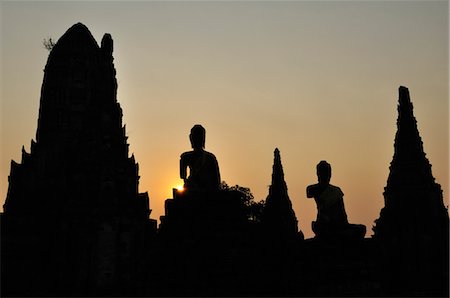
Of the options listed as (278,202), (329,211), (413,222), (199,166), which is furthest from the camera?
(278,202)

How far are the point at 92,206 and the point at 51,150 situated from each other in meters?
18.0

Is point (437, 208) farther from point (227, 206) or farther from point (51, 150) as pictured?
point (51, 150)

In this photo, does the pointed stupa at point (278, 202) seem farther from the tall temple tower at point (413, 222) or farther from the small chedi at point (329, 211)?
the small chedi at point (329, 211)

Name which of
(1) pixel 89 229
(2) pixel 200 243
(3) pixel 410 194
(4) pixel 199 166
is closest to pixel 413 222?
(3) pixel 410 194

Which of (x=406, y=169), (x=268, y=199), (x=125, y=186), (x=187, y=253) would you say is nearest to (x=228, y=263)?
(x=187, y=253)

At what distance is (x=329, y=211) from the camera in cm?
1531

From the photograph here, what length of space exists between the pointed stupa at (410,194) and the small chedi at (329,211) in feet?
3.31

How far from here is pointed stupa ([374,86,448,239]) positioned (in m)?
15.4

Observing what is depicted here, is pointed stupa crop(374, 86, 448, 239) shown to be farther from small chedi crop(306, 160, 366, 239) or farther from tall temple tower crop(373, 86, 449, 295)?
small chedi crop(306, 160, 366, 239)

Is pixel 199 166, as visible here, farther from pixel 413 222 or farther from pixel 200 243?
pixel 413 222

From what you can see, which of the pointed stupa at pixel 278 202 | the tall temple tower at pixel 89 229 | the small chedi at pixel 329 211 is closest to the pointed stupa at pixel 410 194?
the small chedi at pixel 329 211

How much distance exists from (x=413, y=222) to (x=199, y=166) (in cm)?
551

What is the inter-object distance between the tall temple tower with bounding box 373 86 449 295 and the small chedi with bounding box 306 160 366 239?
0.97 meters

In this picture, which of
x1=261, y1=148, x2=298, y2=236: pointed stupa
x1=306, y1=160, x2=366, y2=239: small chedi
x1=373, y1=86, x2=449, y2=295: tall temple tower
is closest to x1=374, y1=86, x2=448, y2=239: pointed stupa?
x1=373, y1=86, x2=449, y2=295: tall temple tower
